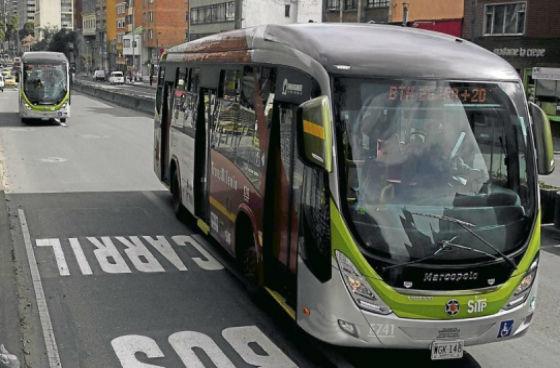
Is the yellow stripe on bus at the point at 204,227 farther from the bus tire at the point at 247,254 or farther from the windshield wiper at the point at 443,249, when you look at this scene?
the windshield wiper at the point at 443,249

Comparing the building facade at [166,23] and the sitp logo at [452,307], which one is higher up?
the building facade at [166,23]

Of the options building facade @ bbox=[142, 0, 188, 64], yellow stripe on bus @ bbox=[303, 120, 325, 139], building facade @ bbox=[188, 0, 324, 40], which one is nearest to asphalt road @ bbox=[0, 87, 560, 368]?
yellow stripe on bus @ bbox=[303, 120, 325, 139]

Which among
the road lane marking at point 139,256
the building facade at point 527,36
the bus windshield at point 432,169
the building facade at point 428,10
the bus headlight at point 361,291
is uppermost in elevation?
the building facade at point 428,10

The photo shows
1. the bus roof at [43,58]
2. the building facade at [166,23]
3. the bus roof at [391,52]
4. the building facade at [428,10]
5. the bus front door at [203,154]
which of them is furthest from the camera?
the building facade at [166,23]

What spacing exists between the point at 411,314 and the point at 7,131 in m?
26.6

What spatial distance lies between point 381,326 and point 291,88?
246 centimetres

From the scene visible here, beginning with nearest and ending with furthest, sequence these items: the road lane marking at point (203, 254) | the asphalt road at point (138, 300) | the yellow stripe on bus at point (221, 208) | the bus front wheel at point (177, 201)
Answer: the asphalt road at point (138, 300) → the yellow stripe on bus at point (221, 208) → the road lane marking at point (203, 254) → the bus front wheel at point (177, 201)

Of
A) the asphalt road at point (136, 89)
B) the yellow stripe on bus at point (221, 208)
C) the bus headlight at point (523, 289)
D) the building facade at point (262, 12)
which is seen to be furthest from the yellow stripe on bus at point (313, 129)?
the building facade at point (262, 12)

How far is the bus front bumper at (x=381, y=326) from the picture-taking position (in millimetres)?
5750

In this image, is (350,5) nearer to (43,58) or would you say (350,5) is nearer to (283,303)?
(43,58)

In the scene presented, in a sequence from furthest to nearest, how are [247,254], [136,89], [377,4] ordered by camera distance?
1. [136,89]
2. [377,4]
3. [247,254]

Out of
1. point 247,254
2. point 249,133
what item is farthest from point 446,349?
point 249,133

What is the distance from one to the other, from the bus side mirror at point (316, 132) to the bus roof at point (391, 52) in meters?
0.51

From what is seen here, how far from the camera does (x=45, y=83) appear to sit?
31828 mm
